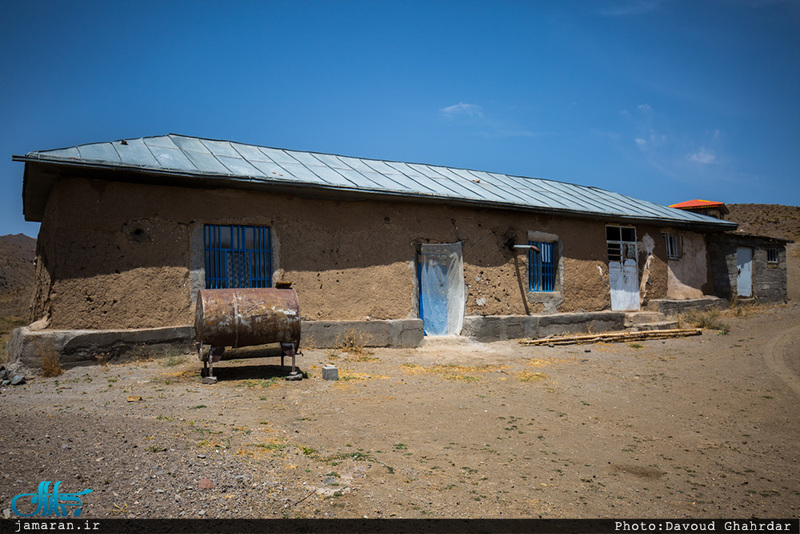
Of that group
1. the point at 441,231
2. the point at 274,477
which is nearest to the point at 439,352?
the point at 441,231

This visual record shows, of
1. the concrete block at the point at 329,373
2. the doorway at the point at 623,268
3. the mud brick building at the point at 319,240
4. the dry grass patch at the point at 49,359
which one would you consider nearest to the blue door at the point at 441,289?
the mud brick building at the point at 319,240

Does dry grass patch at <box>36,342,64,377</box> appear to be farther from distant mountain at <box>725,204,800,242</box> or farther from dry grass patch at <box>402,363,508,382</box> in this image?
distant mountain at <box>725,204,800,242</box>

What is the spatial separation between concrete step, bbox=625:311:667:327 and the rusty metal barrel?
1004 centimetres

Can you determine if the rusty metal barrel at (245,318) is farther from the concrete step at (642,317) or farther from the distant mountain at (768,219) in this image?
the distant mountain at (768,219)

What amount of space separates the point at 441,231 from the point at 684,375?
529 cm

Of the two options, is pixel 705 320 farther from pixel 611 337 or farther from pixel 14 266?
pixel 14 266

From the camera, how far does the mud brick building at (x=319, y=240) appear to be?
8.01 metres

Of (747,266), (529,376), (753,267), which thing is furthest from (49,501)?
(753,267)

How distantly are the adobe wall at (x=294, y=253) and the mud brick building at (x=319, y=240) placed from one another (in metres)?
0.02

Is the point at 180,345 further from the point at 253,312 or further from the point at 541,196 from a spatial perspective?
the point at 541,196

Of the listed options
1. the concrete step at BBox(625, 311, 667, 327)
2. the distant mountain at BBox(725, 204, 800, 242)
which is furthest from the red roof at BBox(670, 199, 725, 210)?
the distant mountain at BBox(725, 204, 800, 242)

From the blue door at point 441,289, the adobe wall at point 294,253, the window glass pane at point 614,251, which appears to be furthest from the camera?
the window glass pane at point 614,251

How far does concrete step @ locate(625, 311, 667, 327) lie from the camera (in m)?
13.8

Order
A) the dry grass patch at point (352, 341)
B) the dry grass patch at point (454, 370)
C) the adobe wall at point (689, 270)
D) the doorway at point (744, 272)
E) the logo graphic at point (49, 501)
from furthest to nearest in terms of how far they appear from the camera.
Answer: the doorway at point (744, 272)
the adobe wall at point (689, 270)
the dry grass patch at point (352, 341)
the dry grass patch at point (454, 370)
the logo graphic at point (49, 501)
